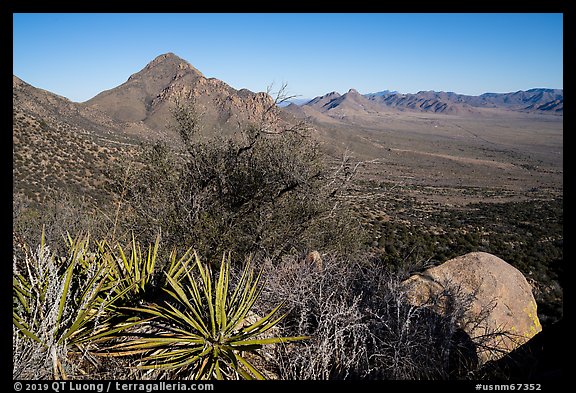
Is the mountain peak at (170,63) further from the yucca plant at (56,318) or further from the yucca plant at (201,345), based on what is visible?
the yucca plant at (201,345)

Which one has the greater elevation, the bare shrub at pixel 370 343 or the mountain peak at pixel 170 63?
the mountain peak at pixel 170 63

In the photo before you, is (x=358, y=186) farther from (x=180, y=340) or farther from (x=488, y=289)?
(x=180, y=340)

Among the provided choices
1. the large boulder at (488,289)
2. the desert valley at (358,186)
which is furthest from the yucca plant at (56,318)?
the large boulder at (488,289)

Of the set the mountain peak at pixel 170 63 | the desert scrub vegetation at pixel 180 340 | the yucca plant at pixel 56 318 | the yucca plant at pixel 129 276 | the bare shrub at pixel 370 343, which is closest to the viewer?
the yucca plant at pixel 56 318

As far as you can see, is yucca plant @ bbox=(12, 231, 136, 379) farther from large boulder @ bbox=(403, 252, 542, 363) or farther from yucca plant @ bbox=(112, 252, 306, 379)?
large boulder @ bbox=(403, 252, 542, 363)

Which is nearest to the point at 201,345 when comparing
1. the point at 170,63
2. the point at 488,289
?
the point at 488,289

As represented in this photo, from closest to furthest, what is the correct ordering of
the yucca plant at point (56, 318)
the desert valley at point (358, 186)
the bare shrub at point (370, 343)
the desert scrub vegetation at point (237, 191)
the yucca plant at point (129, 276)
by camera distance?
the yucca plant at point (56, 318)
the bare shrub at point (370, 343)
the yucca plant at point (129, 276)
the desert scrub vegetation at point (237, 191)
the desert valley at point (358, 186)

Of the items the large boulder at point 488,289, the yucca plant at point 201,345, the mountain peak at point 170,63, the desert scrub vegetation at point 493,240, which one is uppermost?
the mountain peak at point 170,63

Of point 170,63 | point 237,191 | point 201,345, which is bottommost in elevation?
point 201,345

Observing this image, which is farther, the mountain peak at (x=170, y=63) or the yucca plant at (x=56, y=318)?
the mountain peak at (x=170, y=63)

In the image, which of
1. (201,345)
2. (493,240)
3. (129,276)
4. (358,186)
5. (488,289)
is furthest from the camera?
(493,240)

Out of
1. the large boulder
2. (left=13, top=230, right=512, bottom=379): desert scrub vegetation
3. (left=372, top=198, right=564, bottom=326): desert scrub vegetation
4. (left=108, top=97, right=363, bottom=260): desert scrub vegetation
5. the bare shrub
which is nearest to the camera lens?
(left=13, top=230, right=512, bottom=379): desert scrub vegetation

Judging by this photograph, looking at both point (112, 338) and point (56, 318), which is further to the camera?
point (112, 338)

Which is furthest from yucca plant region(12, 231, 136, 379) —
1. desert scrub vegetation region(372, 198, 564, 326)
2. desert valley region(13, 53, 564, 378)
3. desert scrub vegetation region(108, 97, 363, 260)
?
desert scrub vegetation region(372, 198, 564, 326)
